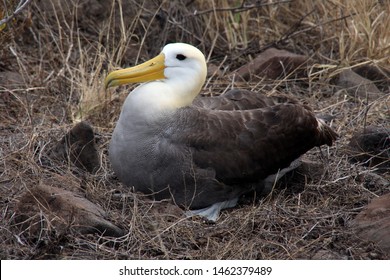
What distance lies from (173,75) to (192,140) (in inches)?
16.0

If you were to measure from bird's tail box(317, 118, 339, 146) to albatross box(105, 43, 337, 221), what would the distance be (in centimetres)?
7

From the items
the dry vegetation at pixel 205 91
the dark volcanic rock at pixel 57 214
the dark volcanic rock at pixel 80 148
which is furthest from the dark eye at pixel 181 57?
the dark volcanic rock at pixel 57 214

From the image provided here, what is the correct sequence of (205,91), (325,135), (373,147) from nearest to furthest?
(325,135), (373,147), (205,91)

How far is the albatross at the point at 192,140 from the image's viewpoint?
4855mm

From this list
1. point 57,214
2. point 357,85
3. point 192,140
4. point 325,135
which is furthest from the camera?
point 357,85

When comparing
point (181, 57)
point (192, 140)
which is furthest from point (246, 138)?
point (181, 57)

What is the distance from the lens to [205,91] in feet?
20.9

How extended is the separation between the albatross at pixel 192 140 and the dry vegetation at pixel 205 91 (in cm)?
14

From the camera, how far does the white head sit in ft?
16.3

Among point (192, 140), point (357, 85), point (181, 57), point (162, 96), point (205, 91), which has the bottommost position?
point (357, 85)

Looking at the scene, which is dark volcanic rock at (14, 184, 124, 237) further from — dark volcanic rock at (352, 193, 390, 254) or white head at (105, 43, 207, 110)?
dark volcanic rock at (352, 193, 390, 254)

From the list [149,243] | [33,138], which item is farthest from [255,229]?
[33,138]

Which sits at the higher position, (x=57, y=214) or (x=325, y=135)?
(x=57, y=214)

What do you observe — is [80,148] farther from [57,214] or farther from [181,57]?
[57,214]
